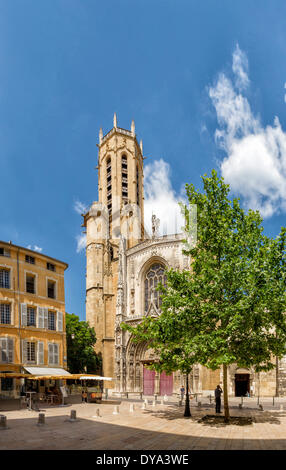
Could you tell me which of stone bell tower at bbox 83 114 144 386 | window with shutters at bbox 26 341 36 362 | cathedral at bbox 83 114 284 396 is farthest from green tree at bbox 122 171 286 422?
stone bell tower at bbox 83 114 144 386

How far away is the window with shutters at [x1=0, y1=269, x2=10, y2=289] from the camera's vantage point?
27344mm

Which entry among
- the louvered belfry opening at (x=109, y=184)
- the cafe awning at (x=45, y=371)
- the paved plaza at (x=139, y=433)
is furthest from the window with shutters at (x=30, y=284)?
the louvered belfry opening at (x=109, y=184)

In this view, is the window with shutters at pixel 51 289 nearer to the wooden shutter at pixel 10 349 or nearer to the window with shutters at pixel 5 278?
the window with shutters at pixel 5 278

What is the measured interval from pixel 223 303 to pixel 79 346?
25.9 meters

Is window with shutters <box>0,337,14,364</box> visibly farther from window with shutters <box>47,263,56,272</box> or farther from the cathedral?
the cathedral

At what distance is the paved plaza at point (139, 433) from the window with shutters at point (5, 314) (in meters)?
8.65

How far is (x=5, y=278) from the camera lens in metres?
27.6

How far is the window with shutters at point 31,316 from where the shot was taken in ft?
93.3

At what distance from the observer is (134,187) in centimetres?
5538

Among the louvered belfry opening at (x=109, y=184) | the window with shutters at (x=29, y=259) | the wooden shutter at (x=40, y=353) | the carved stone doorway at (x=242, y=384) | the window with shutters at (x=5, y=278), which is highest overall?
the louvered belfry opening at (x=109, y=184)

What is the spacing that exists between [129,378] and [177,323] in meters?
23.8
